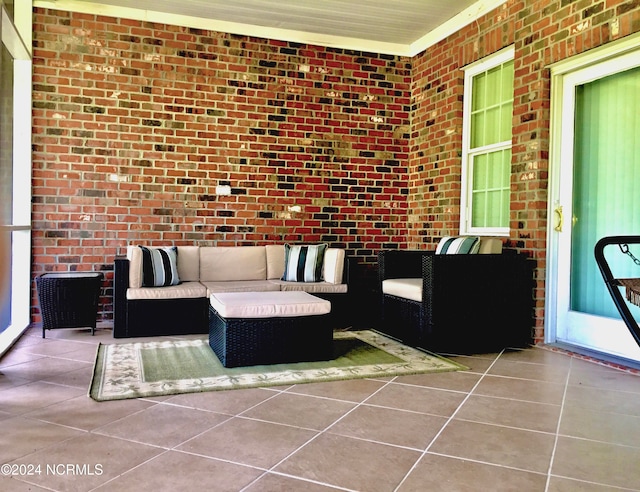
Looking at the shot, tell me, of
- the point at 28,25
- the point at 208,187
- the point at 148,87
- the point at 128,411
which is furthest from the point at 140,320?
the point at 28,25

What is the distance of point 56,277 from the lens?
4.42 metres

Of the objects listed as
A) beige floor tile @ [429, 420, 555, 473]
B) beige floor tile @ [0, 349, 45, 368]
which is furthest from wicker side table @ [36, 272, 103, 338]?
beige floor tile @ [429, 420, 555, 473]

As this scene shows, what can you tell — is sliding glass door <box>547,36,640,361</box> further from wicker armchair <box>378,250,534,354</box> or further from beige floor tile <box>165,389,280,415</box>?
beige floor tile <box>165,389,280,415</box>

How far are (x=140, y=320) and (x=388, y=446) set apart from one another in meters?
2.84

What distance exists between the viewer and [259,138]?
558 cm

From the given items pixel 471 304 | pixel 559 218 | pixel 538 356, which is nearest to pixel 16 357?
pixel 471 304

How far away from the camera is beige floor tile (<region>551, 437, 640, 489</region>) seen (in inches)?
77.3

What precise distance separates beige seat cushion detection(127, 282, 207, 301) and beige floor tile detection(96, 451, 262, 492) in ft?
8.27

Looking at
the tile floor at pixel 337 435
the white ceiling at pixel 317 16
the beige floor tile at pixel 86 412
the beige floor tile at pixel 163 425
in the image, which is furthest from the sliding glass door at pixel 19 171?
the beige floor tile at pixel 163 425

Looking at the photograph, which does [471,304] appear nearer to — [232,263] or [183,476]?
[232,263]

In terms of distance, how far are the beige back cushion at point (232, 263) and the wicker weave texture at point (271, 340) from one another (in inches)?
55.7

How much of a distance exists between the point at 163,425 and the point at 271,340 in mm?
1185

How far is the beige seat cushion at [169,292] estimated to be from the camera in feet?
14.6

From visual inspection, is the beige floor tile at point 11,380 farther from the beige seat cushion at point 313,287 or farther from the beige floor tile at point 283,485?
the beige seat cushion at point 313,287
